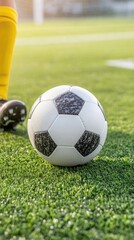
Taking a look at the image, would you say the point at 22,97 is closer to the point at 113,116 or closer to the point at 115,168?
the point at 113,116

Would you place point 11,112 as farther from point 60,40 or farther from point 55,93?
point 60,40

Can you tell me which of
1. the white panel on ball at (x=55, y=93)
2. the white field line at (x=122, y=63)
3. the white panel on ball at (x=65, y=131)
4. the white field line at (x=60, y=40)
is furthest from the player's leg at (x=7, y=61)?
the white field line at (x=60, y=40)

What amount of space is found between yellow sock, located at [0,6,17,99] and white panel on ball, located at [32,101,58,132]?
0.71 m

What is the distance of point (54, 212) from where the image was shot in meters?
1.65

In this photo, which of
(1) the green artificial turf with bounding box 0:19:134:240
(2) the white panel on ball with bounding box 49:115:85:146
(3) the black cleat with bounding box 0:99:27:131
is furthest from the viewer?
(3) the black cleat with bounding box 0:99:27:131

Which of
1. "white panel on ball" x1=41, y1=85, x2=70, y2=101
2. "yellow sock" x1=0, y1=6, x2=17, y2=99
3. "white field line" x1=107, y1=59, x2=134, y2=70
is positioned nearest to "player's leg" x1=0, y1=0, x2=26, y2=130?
"yellow sock" x1=0, y1=6, x2=17, y2=99

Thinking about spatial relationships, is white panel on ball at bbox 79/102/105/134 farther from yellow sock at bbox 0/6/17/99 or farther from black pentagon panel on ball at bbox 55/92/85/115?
yellow sock at bbox 0/6/17/99

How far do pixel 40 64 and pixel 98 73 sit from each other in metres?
1.49

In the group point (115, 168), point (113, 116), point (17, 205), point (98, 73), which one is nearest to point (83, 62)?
point (98, 73)

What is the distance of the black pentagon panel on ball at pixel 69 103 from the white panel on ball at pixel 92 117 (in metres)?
0.03

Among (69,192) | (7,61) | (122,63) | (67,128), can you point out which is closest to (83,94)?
(67,128)

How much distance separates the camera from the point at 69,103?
7.00 feet

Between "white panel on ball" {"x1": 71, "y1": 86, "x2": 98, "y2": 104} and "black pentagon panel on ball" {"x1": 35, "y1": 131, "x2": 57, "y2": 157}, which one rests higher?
"white panel on ball" {"x1": 71, "y1": 86, "x2": 98, "y2": 104}

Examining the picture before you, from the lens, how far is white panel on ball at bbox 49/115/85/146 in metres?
2.07
